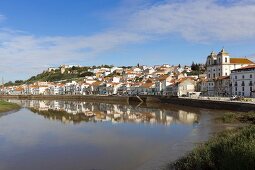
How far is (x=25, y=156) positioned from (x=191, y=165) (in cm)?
1069

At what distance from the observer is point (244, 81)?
219 ft

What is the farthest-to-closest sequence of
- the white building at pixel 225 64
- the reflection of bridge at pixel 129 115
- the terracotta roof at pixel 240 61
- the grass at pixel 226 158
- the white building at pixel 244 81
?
1. the terracotta roof at pixel 240 61
2. the white building at pixel 225 64
3. the white building at pixel 244 81
4. the reflection of bridge at pixel 129 115
5. the grass at pixel 226 158

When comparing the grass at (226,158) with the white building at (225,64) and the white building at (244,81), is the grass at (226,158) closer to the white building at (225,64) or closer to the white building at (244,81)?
the white building at (244,81)

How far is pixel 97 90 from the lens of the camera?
137750 mm

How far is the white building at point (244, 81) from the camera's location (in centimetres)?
6475

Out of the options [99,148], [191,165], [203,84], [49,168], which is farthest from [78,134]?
[203,84]

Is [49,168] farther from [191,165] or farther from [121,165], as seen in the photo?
[191,165]

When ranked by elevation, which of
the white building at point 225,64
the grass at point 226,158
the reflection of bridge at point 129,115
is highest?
the white building at point 225,64

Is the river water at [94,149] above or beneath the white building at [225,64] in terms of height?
beneath

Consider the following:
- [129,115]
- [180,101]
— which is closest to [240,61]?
[180,101]

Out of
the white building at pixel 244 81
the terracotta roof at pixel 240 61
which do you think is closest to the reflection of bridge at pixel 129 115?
the white building at pixel 244 81

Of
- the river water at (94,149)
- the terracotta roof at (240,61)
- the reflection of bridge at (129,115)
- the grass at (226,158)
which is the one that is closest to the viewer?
the grass at (226,158)

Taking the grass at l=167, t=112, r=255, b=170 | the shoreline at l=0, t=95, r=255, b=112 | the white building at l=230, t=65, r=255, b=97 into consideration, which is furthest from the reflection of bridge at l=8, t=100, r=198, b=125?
the grass at l=167, t=112, r=255, b=170

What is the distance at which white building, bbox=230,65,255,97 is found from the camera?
64750mm
